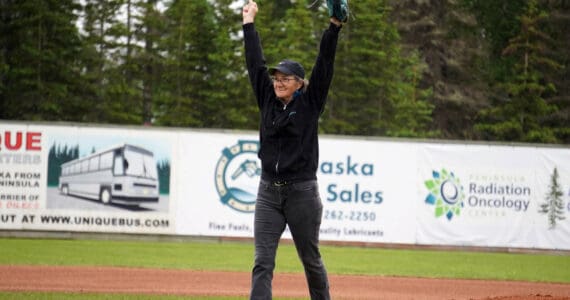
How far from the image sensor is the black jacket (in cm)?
750

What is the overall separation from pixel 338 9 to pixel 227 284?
6.63 m

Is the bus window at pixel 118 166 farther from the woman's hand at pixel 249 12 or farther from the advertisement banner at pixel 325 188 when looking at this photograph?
the woman's hand at pixel 249 12

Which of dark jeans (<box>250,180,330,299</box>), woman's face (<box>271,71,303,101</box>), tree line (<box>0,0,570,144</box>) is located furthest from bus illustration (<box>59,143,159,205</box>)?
woman's face (<box>271,71,303,101</box>)

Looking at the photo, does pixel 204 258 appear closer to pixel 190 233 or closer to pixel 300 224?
pixel 190 233

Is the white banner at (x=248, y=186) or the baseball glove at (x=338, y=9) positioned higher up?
the baseball glove at (x=338, y=9)

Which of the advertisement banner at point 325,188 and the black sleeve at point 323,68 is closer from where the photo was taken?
the black sleeve at point 323,68

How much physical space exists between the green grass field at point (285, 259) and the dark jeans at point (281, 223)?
775 centimetres

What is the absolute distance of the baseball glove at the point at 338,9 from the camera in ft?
24.2

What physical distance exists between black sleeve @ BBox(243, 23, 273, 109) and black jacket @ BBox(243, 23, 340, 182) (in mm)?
158

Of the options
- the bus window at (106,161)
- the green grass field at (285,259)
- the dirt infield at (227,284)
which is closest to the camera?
the dirt infield at (227,284)

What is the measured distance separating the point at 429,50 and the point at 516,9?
672 cm

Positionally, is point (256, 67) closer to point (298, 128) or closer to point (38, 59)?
point (298, 128)

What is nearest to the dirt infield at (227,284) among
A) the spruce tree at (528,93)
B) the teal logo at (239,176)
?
the teal logo at (239,176)

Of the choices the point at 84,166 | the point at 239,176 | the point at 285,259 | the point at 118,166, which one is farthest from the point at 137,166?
the point at 285,259
